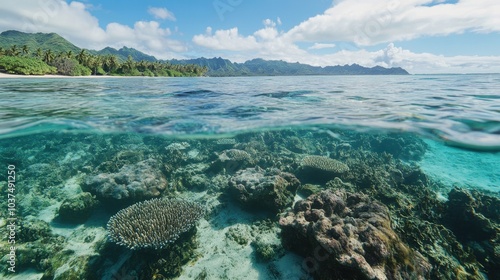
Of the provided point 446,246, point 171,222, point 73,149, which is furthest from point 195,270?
point 73,149

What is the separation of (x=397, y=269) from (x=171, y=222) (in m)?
6.04

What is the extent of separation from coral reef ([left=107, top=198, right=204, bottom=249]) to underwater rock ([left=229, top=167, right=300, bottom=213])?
1.57 m

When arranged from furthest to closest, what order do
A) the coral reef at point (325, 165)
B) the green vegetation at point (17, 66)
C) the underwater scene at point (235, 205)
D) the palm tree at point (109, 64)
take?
the palm tree at point (109, 64) < the green vegetation at point (17, 66) < the coral reef at point (325, 165) < the underwater scene at point (235, 205)

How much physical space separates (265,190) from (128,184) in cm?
557

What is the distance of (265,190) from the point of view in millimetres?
8227

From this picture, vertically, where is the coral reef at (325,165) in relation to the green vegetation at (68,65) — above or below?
below

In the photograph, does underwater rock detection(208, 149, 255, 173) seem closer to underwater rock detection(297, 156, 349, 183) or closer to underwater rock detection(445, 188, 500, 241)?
underwater rock detection(297, 156, 349, 183)

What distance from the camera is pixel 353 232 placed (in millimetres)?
5473

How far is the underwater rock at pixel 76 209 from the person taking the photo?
8922 millimetres

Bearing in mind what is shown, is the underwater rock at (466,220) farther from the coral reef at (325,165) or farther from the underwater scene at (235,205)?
the coral reef at (325,165)

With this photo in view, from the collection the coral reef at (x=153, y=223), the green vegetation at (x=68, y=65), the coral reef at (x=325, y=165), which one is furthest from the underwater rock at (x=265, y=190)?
the green vegetation at (x=68, y=65)

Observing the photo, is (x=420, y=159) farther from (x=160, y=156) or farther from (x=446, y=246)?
(x=160, y=156)

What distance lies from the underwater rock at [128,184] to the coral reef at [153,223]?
4.37 feet

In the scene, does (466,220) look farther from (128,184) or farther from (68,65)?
(68,65)
